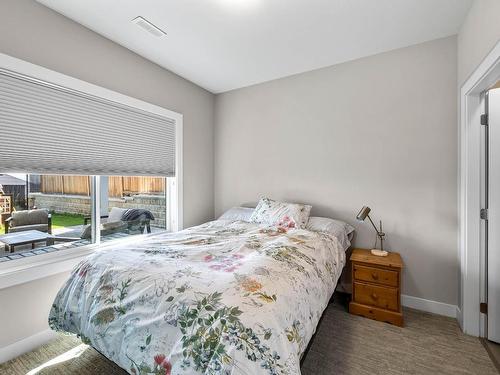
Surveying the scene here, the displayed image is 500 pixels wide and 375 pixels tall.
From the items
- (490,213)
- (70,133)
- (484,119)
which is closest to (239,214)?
(70,133)

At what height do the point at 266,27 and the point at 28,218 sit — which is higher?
the point at 266,27

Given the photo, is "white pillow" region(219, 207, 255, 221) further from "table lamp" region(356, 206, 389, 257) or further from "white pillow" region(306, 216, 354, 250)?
"table lamp" region(356, 206, 389, 257)

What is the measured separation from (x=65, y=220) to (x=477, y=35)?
3710 mm

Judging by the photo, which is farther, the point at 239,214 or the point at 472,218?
the point at 239,214

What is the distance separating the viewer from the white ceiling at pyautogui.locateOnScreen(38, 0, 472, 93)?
1.87 m

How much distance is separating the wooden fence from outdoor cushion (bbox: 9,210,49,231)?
194 mm

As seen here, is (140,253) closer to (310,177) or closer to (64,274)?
(64,274)

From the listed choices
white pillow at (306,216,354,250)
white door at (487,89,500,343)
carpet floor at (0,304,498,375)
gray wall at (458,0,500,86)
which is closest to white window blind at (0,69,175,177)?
carpet floor at (0,304,498,375)

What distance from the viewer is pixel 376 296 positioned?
2184 mm

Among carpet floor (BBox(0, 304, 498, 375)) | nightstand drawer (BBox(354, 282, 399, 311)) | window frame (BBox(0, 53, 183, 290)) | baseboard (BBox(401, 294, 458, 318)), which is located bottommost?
carpet floor (BBox(0, 304, 498, 375))

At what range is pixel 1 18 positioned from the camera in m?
1.67

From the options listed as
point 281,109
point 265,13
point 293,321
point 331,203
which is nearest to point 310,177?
point 331,203

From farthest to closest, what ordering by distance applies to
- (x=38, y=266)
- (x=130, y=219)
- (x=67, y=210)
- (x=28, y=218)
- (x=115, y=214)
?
(x=130, y=219)
(x=115, y=214)
(x=67, y=210)
(x=28, y=218)
(x=38, y=266)

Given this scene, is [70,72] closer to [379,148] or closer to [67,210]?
[67,210]
